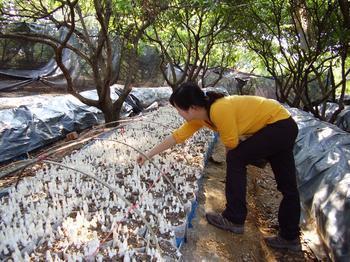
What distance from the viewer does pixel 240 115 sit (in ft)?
8.18

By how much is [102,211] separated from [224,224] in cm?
112

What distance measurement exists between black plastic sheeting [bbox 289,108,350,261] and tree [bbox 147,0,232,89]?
2012 mm

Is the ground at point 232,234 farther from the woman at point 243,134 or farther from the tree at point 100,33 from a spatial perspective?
the tree at point 100,33

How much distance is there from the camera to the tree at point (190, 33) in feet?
16.9

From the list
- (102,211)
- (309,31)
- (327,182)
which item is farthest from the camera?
(309,31)

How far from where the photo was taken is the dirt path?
8.37ft

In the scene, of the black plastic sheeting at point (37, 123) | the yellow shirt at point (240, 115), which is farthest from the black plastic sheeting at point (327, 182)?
the black plastic sheeting at point (37, 123)

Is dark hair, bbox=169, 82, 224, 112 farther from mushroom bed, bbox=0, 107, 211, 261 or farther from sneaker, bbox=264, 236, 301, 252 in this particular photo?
sneaker, bbox=264, 236, 301, 252

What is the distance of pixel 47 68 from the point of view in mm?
9078

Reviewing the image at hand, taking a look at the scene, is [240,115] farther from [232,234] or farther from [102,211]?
[102,211]

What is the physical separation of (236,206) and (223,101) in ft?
2.93

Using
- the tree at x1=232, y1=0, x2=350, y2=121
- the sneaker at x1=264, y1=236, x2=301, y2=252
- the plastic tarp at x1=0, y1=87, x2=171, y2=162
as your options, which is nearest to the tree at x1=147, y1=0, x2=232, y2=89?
the tree at x1=232, y1=0, x2=350, y2=121

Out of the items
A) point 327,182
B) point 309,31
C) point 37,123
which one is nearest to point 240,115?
point 327,182

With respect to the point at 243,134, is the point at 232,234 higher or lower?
lower
